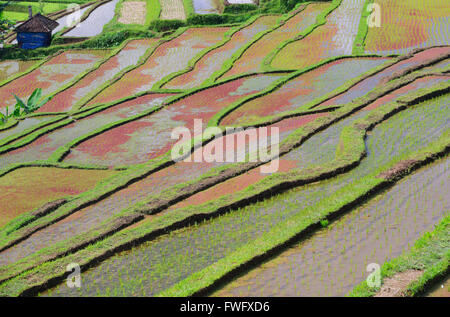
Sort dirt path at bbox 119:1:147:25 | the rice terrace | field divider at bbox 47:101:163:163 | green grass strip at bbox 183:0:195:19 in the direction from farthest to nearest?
dirt path at bbox 119:1:147:25
green grass strip at bbox 183:0:195:19
field divider at bbox 47:101:163:163
the rice terrace

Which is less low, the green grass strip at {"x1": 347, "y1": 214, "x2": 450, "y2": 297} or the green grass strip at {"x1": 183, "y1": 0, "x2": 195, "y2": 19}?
the green grass strip at {"x1": 183, "y1": 0, "x2": 195, "y2": 19}

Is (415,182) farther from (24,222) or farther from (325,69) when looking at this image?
(325,69)

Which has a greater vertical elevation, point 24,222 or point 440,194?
point 440,194

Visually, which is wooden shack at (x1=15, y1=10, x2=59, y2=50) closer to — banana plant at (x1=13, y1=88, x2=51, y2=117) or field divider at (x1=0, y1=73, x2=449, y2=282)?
banana plant at (x1=13, y1=88, x2=51, y2=117)

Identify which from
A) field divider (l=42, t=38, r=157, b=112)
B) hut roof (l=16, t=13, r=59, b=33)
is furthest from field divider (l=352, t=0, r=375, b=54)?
hut roof (l=16, t=13, r=59, b=33)

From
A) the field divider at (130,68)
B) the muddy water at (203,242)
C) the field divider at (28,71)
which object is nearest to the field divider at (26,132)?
the field divider at (130,68)
